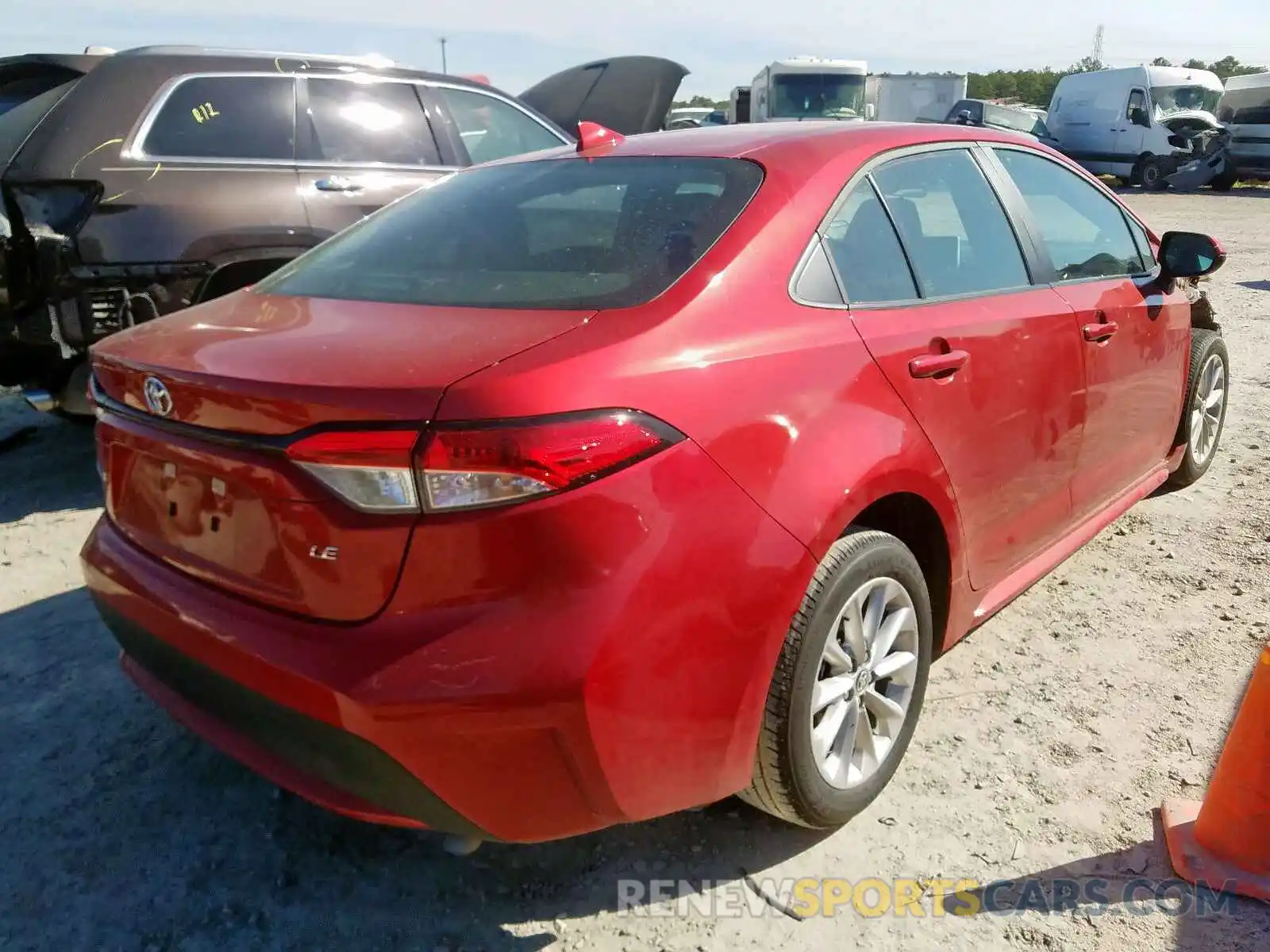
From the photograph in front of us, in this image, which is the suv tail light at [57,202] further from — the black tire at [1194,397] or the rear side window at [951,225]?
the black tire at [1194,397]

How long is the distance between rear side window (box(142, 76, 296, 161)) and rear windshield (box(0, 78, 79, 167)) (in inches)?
16.8

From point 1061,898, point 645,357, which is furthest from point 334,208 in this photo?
point 1061,898

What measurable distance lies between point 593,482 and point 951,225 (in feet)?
5.57

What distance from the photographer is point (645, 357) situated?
1871 millimetres

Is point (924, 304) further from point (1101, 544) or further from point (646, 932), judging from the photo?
point (1101, 544)

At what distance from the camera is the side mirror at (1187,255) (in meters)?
3.73

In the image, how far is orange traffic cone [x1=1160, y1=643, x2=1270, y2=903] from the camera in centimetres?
216

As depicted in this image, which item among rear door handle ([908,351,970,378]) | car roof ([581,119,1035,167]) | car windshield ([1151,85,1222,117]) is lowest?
car windshield ([1151,85,1222,117])

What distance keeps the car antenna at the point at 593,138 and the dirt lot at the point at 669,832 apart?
1856mm

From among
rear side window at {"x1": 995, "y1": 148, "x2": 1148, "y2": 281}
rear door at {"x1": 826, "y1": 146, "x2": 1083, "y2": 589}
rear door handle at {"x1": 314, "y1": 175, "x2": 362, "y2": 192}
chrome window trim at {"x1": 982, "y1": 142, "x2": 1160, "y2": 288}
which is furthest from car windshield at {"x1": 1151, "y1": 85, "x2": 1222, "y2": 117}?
rear door at {"x1": 826, "y1": 146, "x2": 1083, "y2": 589}

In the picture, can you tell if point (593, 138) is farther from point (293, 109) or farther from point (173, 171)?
point (293, 109)

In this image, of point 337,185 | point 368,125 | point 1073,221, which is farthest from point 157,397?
point 368,125

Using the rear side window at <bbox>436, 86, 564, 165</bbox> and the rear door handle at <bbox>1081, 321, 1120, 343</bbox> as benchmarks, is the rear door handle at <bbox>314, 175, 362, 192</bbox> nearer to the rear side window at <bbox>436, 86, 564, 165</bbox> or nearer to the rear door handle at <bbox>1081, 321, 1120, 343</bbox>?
the rear side window at <bbox>436, 86, 564, 165</bbox>

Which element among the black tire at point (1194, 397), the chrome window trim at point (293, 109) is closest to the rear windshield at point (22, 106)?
the chrome window trim at point (293, 109)
